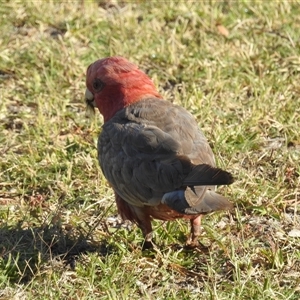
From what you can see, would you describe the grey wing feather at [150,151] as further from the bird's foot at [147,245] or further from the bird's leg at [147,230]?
the bird's foot at [147,245]

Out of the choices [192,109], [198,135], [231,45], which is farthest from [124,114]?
[231,45]

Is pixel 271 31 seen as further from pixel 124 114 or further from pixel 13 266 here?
pixel 13 266

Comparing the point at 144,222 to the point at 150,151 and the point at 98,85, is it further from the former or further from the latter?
the point at 98,85

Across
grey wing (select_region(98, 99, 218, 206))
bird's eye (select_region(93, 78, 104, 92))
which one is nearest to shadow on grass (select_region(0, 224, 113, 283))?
grey wing (select_region(98, 99, 218, 206))

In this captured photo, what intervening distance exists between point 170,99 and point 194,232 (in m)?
1.99

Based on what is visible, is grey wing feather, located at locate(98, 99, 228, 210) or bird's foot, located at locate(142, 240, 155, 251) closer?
grey wing feather, located at locate(98, 99, 228, 210)

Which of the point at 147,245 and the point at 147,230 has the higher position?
the point at 147,230

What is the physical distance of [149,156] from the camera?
15.7ft

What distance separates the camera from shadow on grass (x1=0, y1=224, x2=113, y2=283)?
4.80m

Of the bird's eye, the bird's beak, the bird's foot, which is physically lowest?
the bird's foot

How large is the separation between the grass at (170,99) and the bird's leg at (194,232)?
0.07 meters

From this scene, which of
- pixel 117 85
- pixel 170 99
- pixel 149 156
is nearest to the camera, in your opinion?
pixel 149 156

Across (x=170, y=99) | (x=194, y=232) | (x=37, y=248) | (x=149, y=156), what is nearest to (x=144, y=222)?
(x=194, y=232)

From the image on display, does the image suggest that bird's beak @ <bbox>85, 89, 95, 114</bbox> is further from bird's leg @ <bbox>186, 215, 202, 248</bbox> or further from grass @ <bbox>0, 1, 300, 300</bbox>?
bird's leg @ <bbox>186, 215, 202, 248</bbox>
